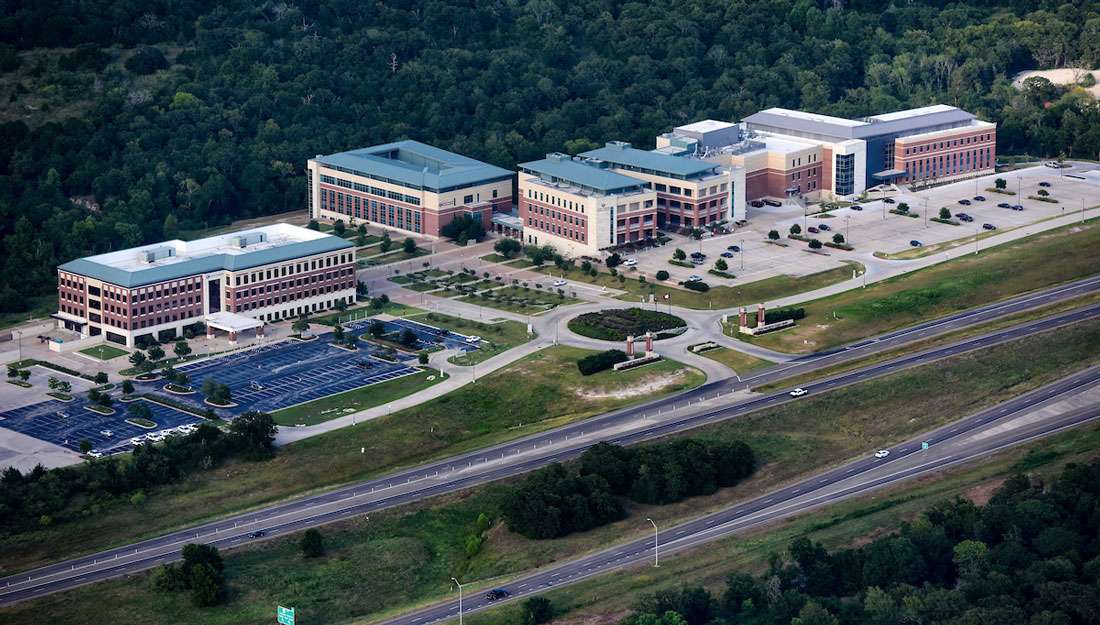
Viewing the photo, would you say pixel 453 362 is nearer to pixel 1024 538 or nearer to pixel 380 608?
pixel 380 608

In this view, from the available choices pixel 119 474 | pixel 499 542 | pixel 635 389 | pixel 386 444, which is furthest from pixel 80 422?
pixel 635 389

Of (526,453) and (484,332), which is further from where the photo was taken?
(484,332)

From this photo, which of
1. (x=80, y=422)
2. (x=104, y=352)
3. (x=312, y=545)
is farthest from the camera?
(x=104, y=352)

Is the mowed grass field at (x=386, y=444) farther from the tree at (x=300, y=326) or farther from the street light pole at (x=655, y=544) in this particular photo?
the tree at (x=300, y=326)

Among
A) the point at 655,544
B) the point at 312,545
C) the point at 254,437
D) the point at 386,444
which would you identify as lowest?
the point at 655,544

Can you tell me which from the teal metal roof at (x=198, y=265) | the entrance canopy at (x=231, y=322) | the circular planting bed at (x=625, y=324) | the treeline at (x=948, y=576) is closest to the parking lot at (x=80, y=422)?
the entrance canopy at (x=231, y=322)

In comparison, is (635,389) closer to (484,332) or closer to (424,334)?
(484,332)

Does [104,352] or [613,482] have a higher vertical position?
[104,352]
